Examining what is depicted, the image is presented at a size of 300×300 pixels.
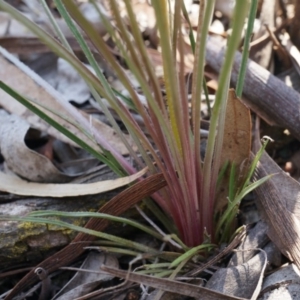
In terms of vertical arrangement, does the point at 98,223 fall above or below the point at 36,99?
below

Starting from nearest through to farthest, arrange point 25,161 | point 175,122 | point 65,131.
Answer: point 175,122 < point 65,131 < point 25,161

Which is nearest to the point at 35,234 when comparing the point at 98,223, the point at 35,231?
the point at 35,231

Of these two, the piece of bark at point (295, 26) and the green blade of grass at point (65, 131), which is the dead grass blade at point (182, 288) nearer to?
the green blade of grass at point (65, 131)

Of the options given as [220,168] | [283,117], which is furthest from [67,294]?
[283,117]

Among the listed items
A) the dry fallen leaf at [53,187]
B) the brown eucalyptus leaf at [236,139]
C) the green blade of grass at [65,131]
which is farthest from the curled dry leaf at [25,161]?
the brown eucalyptus leaf at [236,139]

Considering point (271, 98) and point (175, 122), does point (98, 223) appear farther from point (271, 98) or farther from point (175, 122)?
point (271, 98)

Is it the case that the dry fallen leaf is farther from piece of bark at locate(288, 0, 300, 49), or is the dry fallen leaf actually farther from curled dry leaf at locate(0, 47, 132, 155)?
piece of bark at locate(288, 0, 300, 49)
